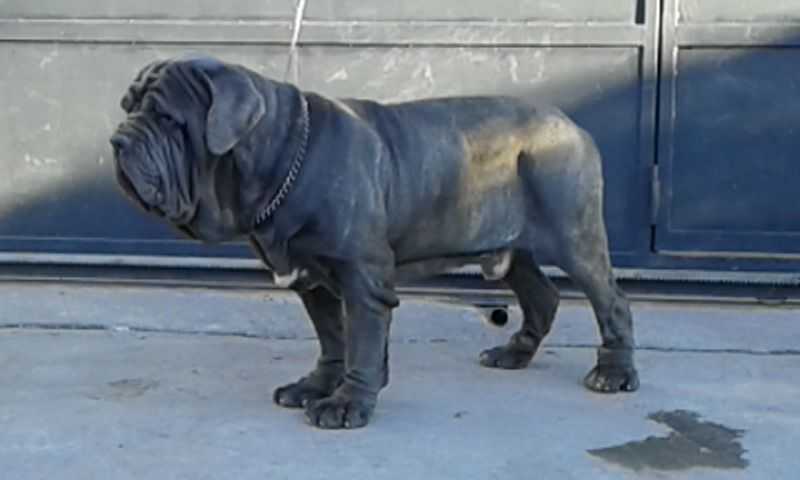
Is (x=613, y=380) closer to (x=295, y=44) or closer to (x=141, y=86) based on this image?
(x=141, y=86)

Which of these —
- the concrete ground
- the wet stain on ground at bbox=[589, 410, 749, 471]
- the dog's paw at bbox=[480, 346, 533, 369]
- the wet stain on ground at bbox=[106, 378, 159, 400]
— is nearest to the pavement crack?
the concrete ground

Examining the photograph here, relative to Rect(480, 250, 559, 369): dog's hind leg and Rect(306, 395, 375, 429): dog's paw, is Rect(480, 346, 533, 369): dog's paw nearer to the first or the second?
Rect(480, 250, 559, 369): dog's hind leg

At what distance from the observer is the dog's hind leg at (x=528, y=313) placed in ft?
16.1

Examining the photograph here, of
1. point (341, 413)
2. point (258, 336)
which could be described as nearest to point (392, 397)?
point (341, 413)

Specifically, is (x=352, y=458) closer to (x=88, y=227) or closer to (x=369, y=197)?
(x=369, y=197)

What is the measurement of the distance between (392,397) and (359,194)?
2.66 feet

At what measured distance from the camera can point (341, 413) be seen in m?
4.20

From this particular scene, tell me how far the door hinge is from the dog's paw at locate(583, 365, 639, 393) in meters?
1.20

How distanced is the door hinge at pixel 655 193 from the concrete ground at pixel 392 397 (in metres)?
0.39

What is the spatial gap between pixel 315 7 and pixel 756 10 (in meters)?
1.73

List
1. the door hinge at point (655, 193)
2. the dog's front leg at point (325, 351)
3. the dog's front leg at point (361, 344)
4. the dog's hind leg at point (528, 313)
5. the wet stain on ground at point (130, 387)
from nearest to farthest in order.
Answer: the dog's front leg at point (361, 344) < the dog's front leg at point (325, 351) < the wet stain on ground at point (130, 387) < the dog's hind leg at point (528, 313) < the door hinge at point (655, 193)

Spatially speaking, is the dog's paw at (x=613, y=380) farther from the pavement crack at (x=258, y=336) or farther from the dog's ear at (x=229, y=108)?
the dog's ear at (x=229, y=108)

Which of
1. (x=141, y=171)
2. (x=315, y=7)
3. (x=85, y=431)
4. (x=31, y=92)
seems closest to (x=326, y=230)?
(x=141, y=171)

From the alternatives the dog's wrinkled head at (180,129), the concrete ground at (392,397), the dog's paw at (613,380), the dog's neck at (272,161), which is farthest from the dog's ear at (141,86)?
the dog's paw at (613,380)
